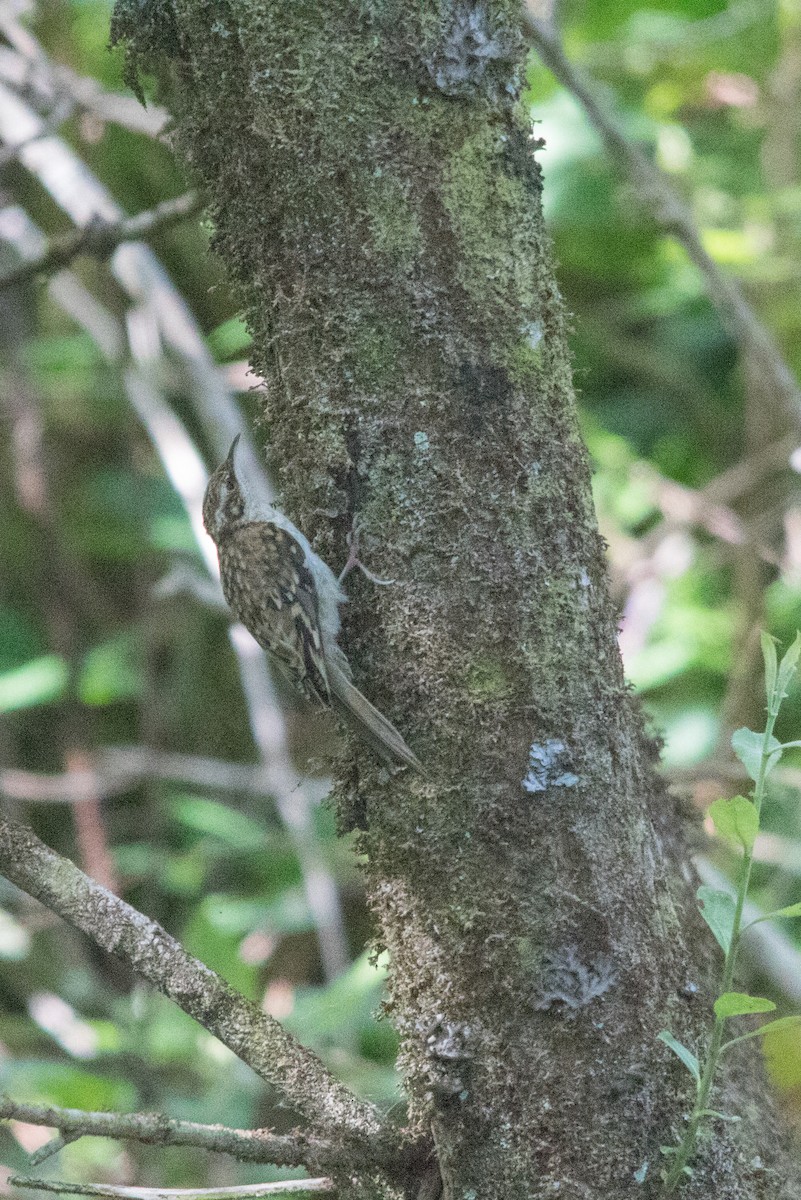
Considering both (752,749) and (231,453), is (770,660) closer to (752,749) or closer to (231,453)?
(752,749)

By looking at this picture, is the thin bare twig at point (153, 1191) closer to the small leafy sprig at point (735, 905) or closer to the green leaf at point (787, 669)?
the small leafy sprig at point (735, 905)

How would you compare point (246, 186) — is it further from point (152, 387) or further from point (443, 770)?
point (152, 387)

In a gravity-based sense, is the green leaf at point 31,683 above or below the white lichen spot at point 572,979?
above

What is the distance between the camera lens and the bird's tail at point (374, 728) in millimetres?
1730

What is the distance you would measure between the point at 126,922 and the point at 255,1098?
2.78m

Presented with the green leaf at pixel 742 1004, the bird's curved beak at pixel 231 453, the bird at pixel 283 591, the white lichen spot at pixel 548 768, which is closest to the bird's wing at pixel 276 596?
the bird at pixel 283 591

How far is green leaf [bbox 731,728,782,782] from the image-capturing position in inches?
58.7

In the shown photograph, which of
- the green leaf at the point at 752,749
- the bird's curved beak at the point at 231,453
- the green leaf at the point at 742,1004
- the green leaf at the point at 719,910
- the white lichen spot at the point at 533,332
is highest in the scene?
the bird's curved beak at the point at 231,453

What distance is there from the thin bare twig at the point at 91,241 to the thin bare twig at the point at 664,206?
3.56 feet

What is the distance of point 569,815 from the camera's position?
5.46 feet

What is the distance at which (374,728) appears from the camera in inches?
70.6

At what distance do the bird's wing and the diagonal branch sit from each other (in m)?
0.99

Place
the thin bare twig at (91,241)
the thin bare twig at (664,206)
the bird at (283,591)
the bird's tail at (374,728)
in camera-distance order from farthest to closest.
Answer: the thin bare twig at (664,206)
the thin bare twig at (91,241)
the bird at (283,591)
the bird's tail at (374,728)

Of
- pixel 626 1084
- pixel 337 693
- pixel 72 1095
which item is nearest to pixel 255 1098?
pixel 72 1095
